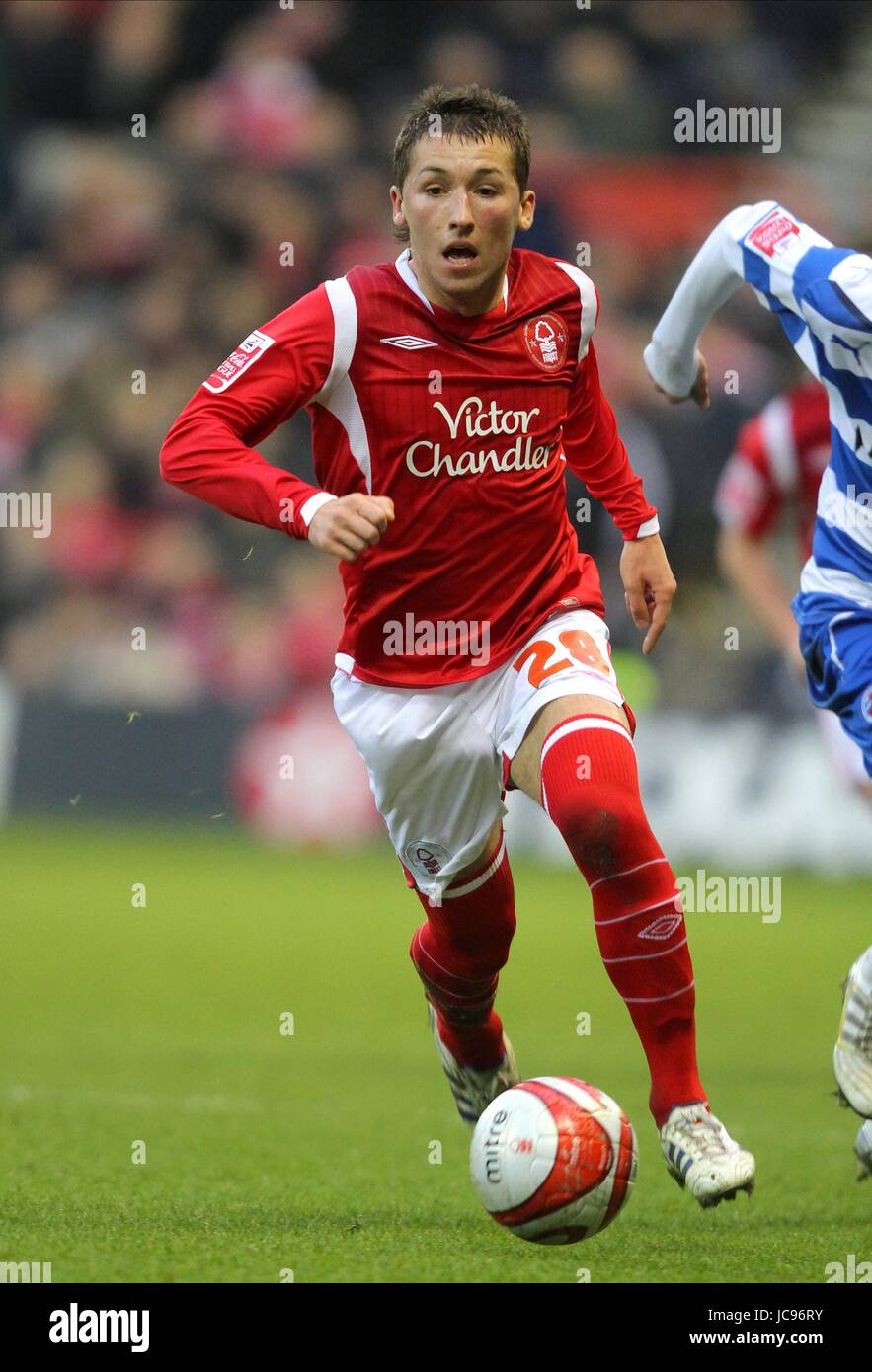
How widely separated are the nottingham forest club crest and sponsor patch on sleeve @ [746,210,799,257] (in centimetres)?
54

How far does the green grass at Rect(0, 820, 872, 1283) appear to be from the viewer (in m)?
4.34

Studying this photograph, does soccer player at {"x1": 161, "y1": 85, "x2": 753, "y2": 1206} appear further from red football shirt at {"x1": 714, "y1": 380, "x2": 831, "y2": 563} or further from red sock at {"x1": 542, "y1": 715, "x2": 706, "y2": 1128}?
red football shirt at {"x1": 714, "y1": 380, "x2": 831, "y2": 563}

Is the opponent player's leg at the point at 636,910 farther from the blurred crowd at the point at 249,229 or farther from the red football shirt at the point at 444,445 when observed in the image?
the blurred crowd at the point at 249,229

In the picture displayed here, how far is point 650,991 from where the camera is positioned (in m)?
4.51

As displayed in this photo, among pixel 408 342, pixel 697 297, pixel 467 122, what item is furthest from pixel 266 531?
pixel 467 122

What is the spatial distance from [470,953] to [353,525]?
65.5 inches

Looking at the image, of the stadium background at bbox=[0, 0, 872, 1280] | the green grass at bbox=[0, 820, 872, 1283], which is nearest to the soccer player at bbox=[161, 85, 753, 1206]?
the green grass at bbox=[0, 820, 872, 1283]

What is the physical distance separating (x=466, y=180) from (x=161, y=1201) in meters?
2.48

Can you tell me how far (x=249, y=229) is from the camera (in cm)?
1694

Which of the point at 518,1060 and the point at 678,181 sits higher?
the point at 678,181

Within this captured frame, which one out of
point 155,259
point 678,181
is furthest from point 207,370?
point 678,181

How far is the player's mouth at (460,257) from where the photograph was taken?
15.4 ft

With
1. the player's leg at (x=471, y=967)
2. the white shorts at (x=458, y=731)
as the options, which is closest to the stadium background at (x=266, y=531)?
the player's leg at (x=471, y=967)
